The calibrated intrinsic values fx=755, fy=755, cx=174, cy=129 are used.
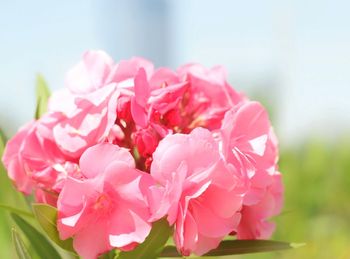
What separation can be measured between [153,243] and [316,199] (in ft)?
6.47

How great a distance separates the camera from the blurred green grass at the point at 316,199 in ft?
7.79

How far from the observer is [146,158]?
0.88 meters

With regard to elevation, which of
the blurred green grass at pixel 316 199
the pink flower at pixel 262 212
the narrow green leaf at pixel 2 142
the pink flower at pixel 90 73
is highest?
the pink flower at pixel 90 73

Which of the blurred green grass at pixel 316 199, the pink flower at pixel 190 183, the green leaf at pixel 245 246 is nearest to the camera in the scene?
the pink flower at pixel 190 183

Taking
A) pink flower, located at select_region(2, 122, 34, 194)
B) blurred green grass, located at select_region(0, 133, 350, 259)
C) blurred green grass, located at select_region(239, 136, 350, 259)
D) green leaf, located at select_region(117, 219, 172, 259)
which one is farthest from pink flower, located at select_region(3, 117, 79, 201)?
blurred green grass, located at select_region(239, 136, 350, 259)

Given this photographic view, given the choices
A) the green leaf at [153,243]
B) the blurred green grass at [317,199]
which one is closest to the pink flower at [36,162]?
the green leaf at [153,243]

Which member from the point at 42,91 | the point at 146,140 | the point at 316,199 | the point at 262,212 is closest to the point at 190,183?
the point at 146,140

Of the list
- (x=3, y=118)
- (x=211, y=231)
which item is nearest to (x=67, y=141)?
(x=211, y=231)

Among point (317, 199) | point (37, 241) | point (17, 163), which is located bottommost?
point (317, 199)

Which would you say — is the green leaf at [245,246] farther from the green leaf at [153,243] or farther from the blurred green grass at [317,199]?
the blurred green grass at [317,199]

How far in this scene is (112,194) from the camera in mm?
835

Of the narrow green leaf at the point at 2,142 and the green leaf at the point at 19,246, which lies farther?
the narrow green leaf at the point at 2,142

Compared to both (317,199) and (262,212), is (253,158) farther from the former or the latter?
(317,199)

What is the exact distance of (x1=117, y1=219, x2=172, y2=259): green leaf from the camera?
33.3 inches
